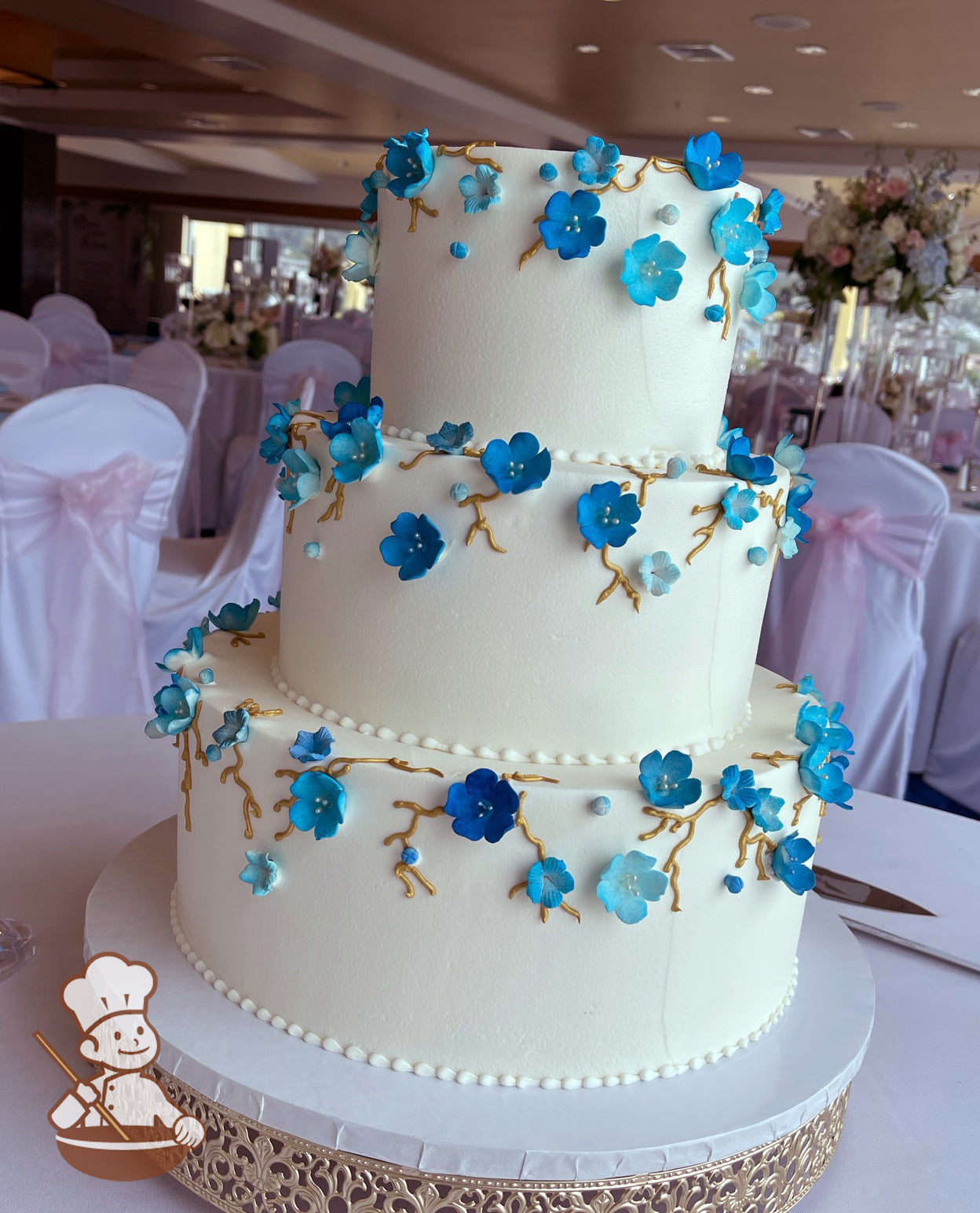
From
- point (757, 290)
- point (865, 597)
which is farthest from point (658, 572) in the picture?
point (865, 597)

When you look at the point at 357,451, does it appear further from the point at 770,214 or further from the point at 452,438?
the point at 770,214

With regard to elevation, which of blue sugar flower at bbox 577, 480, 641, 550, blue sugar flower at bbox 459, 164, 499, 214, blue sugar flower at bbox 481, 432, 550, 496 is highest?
blue sugar flower at bbox 459, 164, 499, 214

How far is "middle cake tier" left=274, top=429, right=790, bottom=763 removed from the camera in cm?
93

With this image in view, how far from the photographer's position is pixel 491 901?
894mm

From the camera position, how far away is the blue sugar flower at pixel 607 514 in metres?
0.90

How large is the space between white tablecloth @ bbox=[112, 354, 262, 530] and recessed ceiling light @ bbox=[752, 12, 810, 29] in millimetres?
3534

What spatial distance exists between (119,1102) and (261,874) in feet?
0.62

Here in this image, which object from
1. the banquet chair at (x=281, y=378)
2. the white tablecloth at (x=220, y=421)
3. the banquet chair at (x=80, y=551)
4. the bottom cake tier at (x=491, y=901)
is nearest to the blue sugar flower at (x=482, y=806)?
the bottom cake tier at (x=491, y=901)

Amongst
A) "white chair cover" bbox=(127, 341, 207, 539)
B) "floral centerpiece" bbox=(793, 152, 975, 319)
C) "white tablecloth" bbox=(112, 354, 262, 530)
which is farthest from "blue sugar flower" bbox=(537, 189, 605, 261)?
"white tablecloth" bbox=(112, 354, 262, 530)

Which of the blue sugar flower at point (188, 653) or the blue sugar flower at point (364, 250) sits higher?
the blue sugar flower at point (364, 250)

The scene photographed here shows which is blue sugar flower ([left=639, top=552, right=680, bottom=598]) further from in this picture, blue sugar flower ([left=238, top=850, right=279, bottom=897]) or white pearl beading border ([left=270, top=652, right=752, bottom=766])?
blue sugar flower ([left=238, top=850, right=279, bottom=897])

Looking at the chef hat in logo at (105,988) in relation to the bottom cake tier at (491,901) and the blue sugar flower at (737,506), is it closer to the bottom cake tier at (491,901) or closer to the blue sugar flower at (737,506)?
the bottom cake tier at (491,901)

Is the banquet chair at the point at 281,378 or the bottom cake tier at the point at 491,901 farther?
the banquet chair at the point at 281,378

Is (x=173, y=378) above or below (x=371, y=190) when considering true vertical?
below
